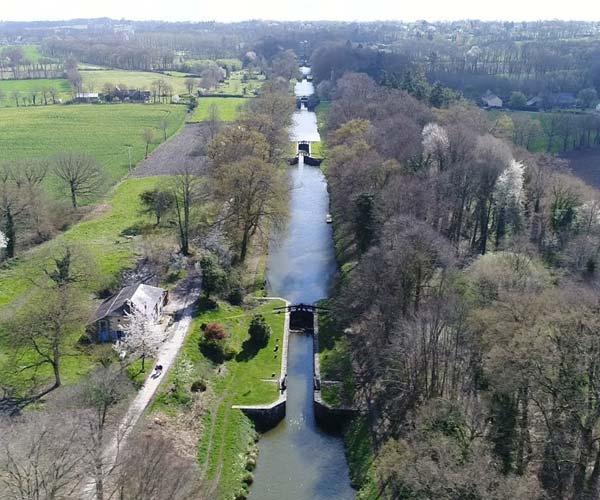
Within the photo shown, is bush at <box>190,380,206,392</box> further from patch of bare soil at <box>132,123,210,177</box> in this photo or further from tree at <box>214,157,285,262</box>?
patch of bare soil at <box>132,123,210,177</box>

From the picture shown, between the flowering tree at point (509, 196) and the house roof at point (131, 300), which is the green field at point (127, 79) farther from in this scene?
the house roof at point (131, 300)

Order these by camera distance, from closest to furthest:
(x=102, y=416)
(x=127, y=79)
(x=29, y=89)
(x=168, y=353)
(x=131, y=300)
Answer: (x=102, y=416)
(x=168, y=353)
(x=131, y=300)
(x=29, y=89)
(x=127, y=79)

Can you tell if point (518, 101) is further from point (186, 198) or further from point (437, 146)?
point (186, 198)

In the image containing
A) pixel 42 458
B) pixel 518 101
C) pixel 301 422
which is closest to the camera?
pixel 42 458

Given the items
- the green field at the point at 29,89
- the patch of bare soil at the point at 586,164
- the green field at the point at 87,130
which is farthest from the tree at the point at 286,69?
the patch of bare soil at the point at 586,164

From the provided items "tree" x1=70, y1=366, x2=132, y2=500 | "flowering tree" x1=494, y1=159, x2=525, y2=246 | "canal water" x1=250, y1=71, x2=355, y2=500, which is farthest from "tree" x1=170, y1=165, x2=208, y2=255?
"flowering tree" x1=494, y1=159, x2=525, y2=246

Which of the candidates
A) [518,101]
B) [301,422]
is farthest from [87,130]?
[301,422]
